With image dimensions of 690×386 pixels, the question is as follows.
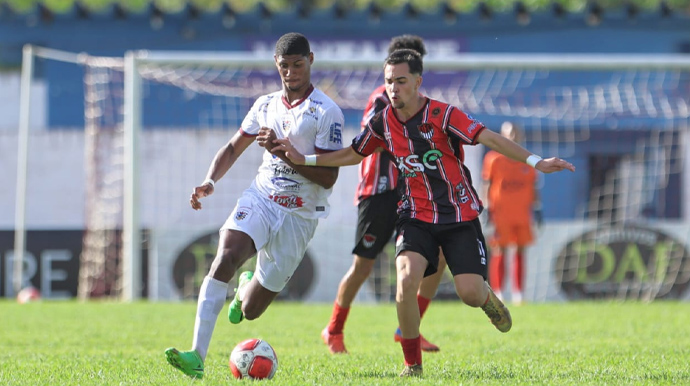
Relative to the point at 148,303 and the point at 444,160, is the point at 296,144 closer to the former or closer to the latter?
the point at 444,160

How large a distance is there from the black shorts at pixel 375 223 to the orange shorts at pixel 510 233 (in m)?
5.44

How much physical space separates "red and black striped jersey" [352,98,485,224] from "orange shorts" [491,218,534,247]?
6673 millimetres

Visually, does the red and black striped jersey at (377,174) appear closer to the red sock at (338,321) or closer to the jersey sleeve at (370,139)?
the red sock at (338,321)

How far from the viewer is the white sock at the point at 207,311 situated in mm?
5754

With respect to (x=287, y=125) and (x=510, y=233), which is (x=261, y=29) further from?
(x=287, y=125)

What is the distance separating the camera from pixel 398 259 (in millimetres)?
6059

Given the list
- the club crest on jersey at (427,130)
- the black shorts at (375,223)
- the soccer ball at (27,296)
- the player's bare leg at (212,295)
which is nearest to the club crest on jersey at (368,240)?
the black shorts at (375,223)

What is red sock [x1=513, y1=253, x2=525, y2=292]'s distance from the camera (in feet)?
41.5

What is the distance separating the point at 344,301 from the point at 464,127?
216 centimetres

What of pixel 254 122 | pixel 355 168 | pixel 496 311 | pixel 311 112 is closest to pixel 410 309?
pixel 496 311

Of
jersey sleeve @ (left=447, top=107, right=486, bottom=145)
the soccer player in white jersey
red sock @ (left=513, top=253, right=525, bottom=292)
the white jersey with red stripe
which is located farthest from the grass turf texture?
jersey sleeve @ (left=447, top=107, right=486, bottom=145)

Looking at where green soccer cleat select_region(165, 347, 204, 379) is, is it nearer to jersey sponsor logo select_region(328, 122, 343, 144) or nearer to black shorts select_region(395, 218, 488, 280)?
black shorts select_region(395, 218, 488, 280)

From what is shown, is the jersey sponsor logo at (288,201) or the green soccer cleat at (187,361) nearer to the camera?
the green soccer cleat at (187,361)

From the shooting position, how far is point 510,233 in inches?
503
